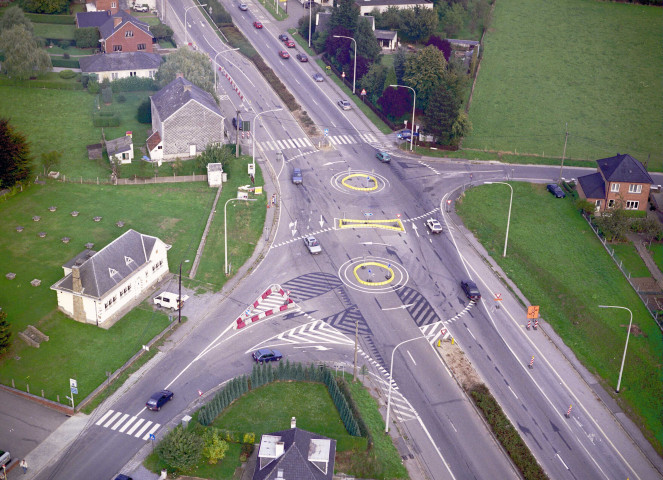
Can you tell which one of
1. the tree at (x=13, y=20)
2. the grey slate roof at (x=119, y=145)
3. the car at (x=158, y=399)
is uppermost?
the tree at (x=13, y=20)

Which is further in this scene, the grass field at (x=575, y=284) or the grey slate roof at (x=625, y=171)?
the grey slate roof at (x=625, y=171)

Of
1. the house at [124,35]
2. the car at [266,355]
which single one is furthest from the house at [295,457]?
the house at [124,35]

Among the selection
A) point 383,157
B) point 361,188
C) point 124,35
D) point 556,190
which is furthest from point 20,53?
point 556,190

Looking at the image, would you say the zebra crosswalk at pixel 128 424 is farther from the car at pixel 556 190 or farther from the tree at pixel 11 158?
the car at pixel 556 190

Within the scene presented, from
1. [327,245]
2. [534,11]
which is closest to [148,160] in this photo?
[327,245]

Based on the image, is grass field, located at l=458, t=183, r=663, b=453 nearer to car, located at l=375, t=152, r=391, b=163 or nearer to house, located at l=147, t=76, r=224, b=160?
car, located at l=375, t=152, r=391, b=163

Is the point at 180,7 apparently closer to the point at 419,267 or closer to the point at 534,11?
the point at 534,11
